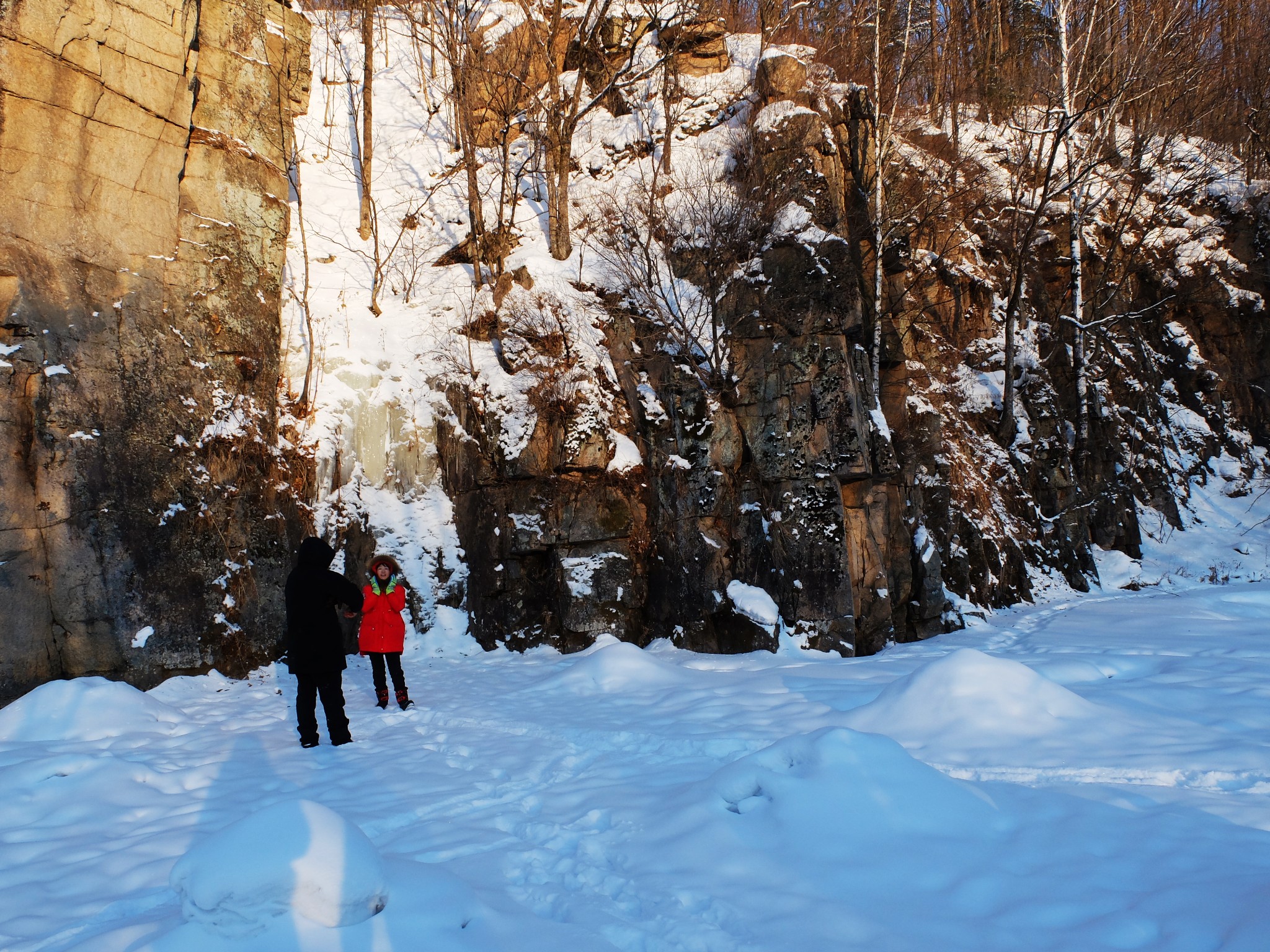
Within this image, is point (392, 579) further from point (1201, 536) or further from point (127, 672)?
point (1201, 536)

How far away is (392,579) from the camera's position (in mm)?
7141

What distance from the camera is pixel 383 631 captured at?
6.89m

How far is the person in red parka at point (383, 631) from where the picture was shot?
6.82 m

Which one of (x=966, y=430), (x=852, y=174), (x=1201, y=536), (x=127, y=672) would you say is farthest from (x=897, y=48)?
(x=127, y=672)

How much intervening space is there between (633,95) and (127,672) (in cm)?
1600

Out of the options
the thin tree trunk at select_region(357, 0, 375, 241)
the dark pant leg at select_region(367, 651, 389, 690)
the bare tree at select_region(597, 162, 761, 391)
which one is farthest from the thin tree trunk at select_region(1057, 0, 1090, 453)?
the dark pant leg at select_region(367, 651, 389, 690)

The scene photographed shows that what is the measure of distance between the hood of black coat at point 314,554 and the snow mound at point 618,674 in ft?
8.64

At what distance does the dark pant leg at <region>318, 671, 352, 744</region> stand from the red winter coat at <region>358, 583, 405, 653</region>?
122cm

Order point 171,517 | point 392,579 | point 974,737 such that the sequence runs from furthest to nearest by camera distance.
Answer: point 171,517
point 392,579
point 974,737

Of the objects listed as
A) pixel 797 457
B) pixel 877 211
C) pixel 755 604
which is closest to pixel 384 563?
pixel 755 604

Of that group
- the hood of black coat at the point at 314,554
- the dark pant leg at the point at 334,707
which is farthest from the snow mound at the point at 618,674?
the hood of black coat at the point at 314,554

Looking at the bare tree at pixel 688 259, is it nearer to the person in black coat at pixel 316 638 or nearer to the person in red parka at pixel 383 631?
the person in red parka at pixel 383 631

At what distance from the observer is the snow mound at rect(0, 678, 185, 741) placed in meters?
5.52

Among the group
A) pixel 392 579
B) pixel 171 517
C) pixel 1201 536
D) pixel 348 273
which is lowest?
pixel 1201 536
